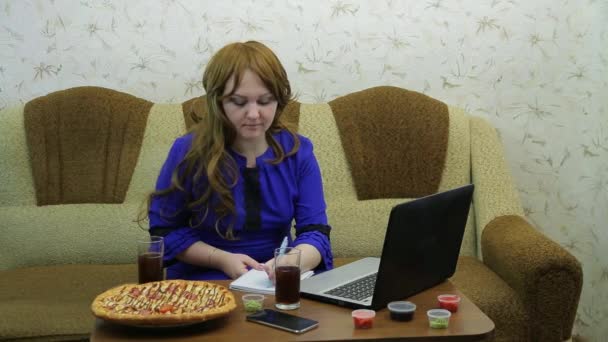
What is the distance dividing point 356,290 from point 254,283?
0.23 meters

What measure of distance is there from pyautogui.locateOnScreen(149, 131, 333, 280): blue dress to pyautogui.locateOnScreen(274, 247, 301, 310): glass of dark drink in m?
0.47

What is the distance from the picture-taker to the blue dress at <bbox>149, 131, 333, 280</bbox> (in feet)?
6.59

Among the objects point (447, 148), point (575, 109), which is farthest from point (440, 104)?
point (575, 109)

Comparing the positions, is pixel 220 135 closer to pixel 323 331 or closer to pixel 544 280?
pixel 323 331

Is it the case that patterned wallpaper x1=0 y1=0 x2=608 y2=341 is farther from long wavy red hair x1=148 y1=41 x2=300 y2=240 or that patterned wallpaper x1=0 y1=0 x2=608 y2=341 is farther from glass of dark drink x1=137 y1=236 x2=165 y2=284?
glass of dark drink x1=137 y1=236 x2=165 y2=284

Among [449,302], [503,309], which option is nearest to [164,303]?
[449,302]

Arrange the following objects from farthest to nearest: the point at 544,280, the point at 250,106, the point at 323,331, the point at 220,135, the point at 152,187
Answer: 1. the point at 152,187
2. the point at 544,280
3. the point at 220,135
4. the point at 250,106
5. the point at 323,331

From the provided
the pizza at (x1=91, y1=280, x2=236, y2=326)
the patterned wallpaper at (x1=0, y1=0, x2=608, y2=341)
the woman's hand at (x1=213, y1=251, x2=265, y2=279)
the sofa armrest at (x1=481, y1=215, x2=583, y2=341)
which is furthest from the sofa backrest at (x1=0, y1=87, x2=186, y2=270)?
the sofa armrest at (x1=481, y1=215, x2=583, y2=341)

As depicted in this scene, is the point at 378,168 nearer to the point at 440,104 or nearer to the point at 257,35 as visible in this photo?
the point at 440,104

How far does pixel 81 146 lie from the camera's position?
278cm

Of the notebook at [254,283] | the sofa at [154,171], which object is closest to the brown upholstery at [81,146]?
the sofa at [154,171]

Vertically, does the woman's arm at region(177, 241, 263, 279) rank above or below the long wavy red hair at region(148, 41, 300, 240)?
below

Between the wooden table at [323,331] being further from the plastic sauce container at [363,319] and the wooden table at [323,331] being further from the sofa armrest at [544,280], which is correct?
the sofa armrest at [544,280]

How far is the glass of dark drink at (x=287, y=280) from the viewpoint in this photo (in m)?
1.51
